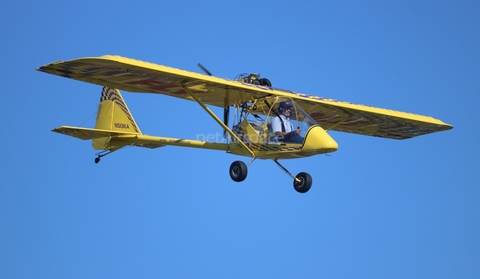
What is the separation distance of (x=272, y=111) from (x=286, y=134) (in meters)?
0.91

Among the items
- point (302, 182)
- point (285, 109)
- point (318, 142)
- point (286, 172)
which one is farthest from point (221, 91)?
point (318, 142)

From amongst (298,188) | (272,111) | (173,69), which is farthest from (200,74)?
(298,188)

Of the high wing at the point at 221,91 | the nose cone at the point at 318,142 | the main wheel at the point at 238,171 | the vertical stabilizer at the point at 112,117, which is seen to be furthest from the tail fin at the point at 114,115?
the nose cone at the point at 318,142

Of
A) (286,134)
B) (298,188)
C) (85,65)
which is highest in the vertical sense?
(85,65)

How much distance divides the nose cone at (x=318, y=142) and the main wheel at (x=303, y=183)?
1.24 meters

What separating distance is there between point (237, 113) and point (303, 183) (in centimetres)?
257

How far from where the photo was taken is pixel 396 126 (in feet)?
79.5

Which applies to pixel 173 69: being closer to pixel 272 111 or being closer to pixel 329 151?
pixel 272 111

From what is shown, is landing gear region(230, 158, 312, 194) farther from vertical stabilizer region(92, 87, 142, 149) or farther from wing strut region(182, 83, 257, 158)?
vertical stabilizer region(92, 87, 142, 149)

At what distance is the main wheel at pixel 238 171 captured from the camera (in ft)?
64.0

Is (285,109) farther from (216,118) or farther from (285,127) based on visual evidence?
(216,118)

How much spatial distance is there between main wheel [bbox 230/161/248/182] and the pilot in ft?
3.68

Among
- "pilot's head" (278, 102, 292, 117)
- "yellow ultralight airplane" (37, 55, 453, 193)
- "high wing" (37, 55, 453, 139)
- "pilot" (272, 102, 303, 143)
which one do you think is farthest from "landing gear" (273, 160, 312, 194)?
"high wing" (37, 55, 453, 139)

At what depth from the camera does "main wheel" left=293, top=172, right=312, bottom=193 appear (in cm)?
1980
